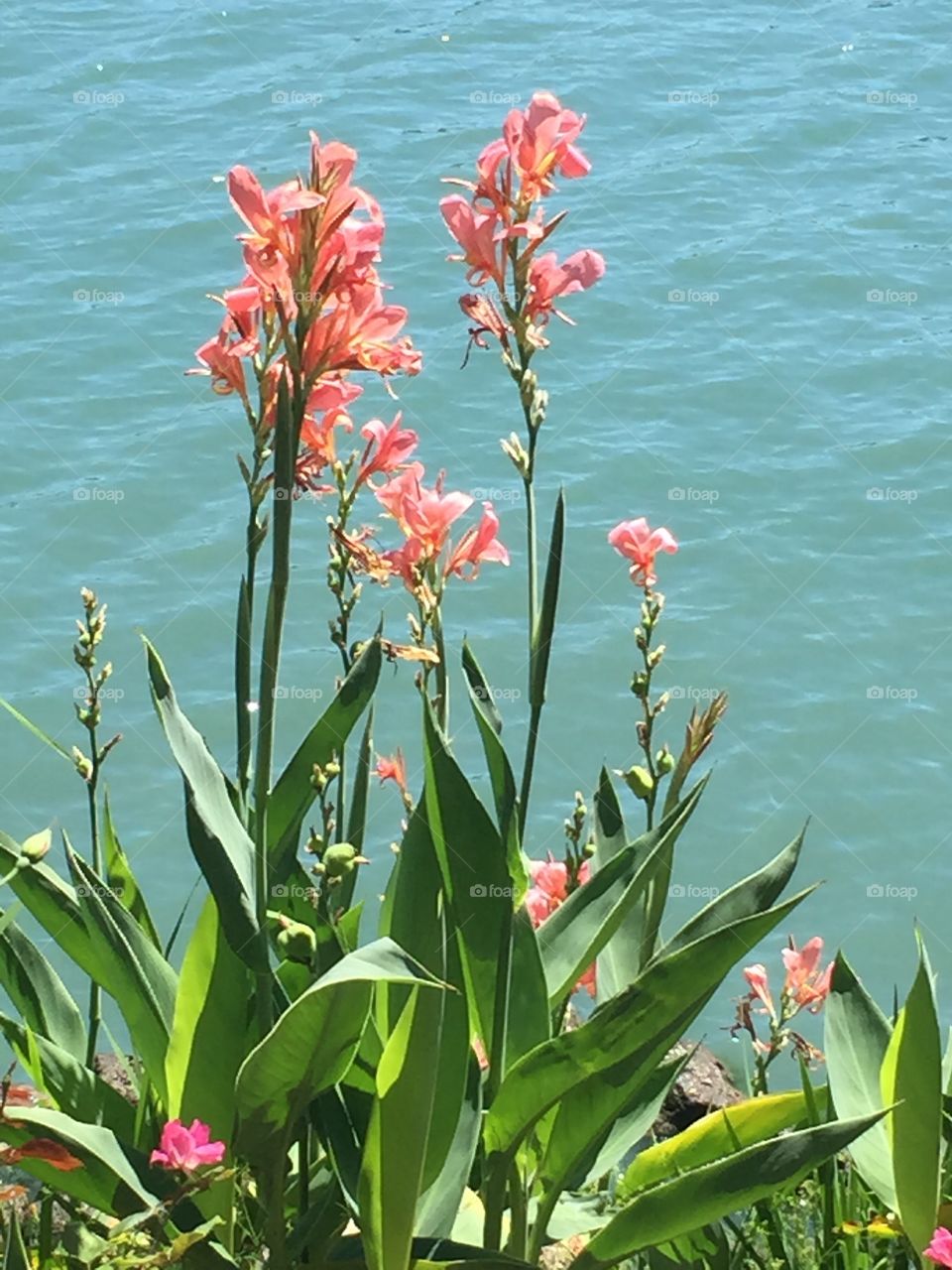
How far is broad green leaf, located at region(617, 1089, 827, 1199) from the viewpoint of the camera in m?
2.31

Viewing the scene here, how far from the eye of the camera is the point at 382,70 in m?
9.14

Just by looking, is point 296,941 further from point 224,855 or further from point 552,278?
point 552,278

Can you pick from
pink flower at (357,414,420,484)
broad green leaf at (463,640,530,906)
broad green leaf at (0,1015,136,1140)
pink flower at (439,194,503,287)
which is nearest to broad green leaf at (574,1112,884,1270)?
broad green leaf at (463,640,530,906)

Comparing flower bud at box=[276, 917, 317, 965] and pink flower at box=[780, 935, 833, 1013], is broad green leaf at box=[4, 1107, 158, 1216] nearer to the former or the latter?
flower bud at box=[276, 917, 317, 965]

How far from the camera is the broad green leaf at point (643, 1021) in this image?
6.67ft

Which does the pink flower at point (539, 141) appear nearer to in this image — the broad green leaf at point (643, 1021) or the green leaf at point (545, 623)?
the green leaf at point (545, 623)

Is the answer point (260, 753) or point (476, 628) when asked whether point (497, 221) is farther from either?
point (476, 628)

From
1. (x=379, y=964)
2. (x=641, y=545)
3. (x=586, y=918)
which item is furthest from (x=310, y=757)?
(x=379, y=964)

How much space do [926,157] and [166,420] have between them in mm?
3837

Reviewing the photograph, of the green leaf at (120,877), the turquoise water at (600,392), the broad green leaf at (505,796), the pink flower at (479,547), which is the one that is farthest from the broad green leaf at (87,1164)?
the turquoise water at (600,392)

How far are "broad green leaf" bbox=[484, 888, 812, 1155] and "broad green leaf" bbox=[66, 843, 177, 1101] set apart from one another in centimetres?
43

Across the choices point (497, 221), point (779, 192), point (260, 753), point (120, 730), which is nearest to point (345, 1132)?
point (260, 753)

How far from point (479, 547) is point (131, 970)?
64cm

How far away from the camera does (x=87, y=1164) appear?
2.15m
